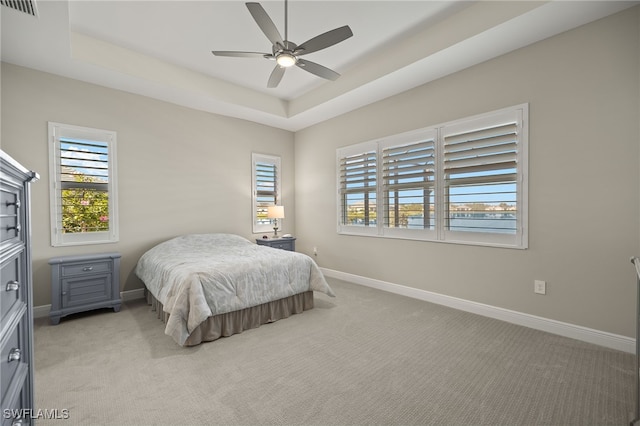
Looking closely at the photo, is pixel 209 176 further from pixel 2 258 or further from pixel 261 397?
pixel 2 258

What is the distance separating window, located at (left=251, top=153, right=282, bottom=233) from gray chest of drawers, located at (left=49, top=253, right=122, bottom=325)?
2.38m

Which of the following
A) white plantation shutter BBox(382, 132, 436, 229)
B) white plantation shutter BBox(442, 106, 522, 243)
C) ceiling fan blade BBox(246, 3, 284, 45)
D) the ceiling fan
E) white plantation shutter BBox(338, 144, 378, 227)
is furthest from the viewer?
white plantation shutter BBox(338, 144, 378, 227)

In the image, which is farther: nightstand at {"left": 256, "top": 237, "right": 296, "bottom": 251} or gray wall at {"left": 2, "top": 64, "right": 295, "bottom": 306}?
nightstand at {"left": 256, "top": 237, "right": 296, "bottom": 251}

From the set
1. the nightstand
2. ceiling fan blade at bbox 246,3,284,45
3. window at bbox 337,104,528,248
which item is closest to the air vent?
ceiling fan blade at bbox 246,3,284,45

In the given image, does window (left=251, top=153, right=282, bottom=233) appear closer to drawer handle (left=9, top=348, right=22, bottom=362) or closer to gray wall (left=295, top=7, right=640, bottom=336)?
gray wall (left=295, top=7, right=640, bottom=336)

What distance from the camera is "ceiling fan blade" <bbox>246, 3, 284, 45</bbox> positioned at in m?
2.14

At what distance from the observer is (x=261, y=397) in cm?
200

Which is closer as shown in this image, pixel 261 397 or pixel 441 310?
pixel 261 397

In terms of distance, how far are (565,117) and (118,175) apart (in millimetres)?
5280

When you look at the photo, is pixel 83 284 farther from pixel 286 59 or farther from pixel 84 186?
pixel 286 59

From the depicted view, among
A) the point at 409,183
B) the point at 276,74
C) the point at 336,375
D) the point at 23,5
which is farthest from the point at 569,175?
the point at 23,5

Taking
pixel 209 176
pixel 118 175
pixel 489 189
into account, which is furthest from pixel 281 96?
pixel 489 189

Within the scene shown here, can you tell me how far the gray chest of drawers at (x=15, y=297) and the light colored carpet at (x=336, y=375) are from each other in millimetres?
723

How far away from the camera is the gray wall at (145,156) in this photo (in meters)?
3.51
